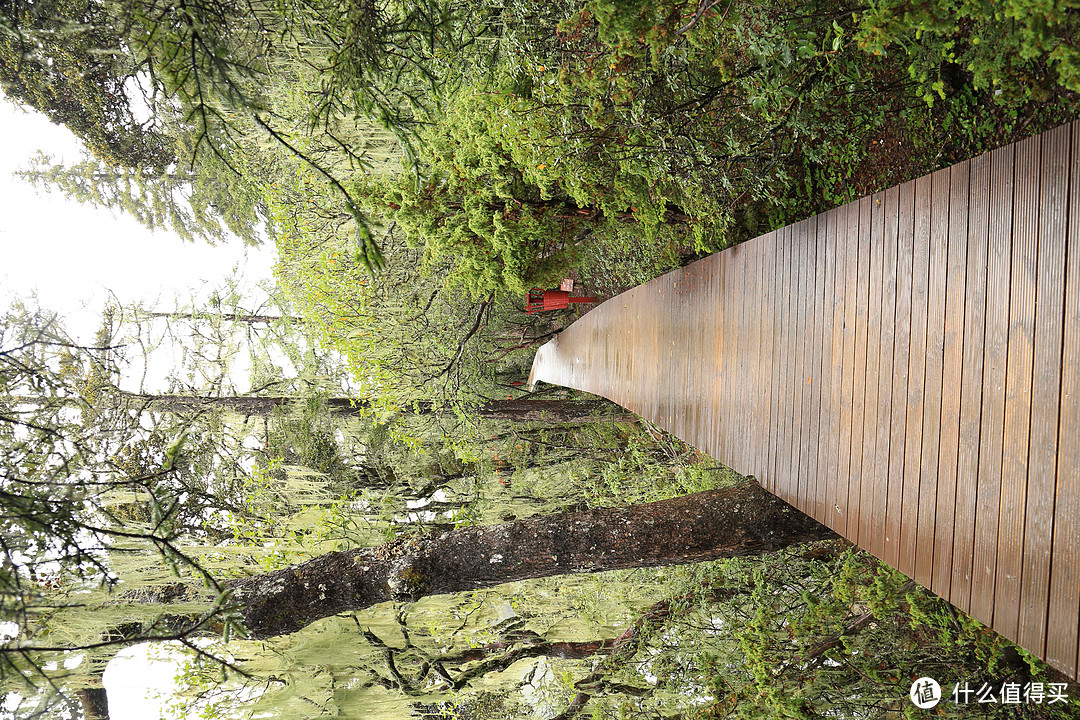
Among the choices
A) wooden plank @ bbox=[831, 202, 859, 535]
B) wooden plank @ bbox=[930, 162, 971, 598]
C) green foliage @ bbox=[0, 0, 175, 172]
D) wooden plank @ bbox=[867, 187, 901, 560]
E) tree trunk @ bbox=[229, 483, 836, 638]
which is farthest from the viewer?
green foliage @ bbox=[0, 0, 175, 172]

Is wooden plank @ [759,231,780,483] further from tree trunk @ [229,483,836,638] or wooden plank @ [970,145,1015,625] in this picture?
wooden plank @ [970,145,1015,625]

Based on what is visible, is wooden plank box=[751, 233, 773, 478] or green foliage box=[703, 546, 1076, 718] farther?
green foliage box=[703, 546, 1076, 718]

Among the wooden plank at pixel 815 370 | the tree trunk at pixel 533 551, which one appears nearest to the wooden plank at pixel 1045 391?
the wooden plank at pixel 815 370

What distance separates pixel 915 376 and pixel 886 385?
0.21m

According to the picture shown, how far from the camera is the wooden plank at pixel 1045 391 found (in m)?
2.30

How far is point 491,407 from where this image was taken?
12.2 m

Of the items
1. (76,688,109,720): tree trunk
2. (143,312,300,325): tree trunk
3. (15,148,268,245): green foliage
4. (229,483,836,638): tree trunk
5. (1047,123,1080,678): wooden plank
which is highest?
(15,148,268,245): green foliage

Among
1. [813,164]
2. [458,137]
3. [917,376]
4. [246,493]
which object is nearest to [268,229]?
[246,493]

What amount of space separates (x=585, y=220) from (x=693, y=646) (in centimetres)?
499

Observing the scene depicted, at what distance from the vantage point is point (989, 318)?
2629 millimetres

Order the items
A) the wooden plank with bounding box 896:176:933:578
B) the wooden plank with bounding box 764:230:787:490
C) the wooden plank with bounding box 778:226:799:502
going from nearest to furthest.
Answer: the wooden plank with bounding box 896:176:933:578
the wooden plank with bounding box 778:226:799:502
the wooden plank with bounding box 764:230:787:490

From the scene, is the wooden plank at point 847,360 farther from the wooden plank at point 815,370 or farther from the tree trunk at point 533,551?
the tree trunk at point 533,551

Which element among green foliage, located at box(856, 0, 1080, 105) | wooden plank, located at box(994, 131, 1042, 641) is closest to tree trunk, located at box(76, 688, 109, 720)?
wooden plank, located at box(994, 131, 1042, 641)

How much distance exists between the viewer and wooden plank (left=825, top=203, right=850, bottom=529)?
3.53 metres
